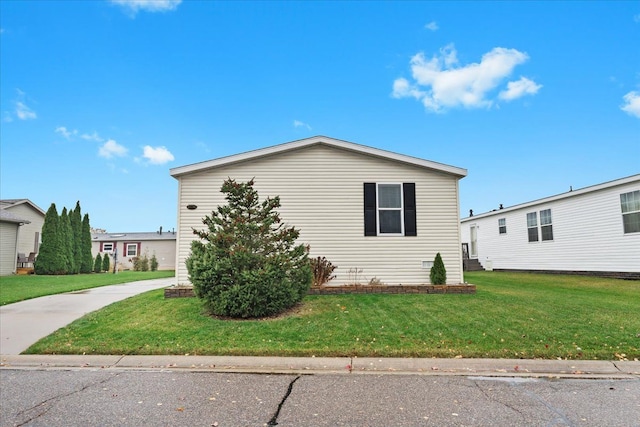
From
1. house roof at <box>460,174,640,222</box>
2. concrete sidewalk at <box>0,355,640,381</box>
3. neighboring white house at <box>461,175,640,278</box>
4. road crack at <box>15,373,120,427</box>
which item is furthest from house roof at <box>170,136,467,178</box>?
neighboring white house at <box>461,175,640,278</box>

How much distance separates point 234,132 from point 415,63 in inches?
343

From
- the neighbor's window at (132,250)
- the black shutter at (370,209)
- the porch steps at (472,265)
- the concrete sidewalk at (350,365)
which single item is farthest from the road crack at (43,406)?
the neighbor's window at (132,250)

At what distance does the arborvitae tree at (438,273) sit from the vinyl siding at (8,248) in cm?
2242

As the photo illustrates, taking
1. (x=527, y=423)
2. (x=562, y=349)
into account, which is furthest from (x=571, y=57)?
(x=527, y=423)

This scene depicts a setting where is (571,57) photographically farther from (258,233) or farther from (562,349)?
(258,233)

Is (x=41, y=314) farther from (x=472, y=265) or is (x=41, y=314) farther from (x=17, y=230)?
(x=472, y=265)

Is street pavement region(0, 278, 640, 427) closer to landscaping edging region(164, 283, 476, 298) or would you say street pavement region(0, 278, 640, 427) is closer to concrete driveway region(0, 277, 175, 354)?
concrete driveway region(0, 277, 175, 354)

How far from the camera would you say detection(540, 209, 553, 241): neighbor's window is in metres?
17.7

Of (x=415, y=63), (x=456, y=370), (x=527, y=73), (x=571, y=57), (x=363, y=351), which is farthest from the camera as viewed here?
(x=415, y=63)

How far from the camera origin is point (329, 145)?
1125 centimetres

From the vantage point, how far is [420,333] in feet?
20.2

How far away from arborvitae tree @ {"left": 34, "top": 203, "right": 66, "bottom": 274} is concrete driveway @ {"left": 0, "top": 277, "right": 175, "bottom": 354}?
1175 cm

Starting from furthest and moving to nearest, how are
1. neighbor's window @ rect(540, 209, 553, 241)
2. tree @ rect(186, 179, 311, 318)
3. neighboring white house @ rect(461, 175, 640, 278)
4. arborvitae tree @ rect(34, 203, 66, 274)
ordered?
arborvitae tree @ rect(34, 203, 66, 274) → neighbor's window @ rect(540, 209, 553, 241) → neighboring white house @ rect(461, 175, 640, 278) → tree @ rect(186, 179, 311, 318)

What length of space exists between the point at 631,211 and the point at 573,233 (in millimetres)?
2797
